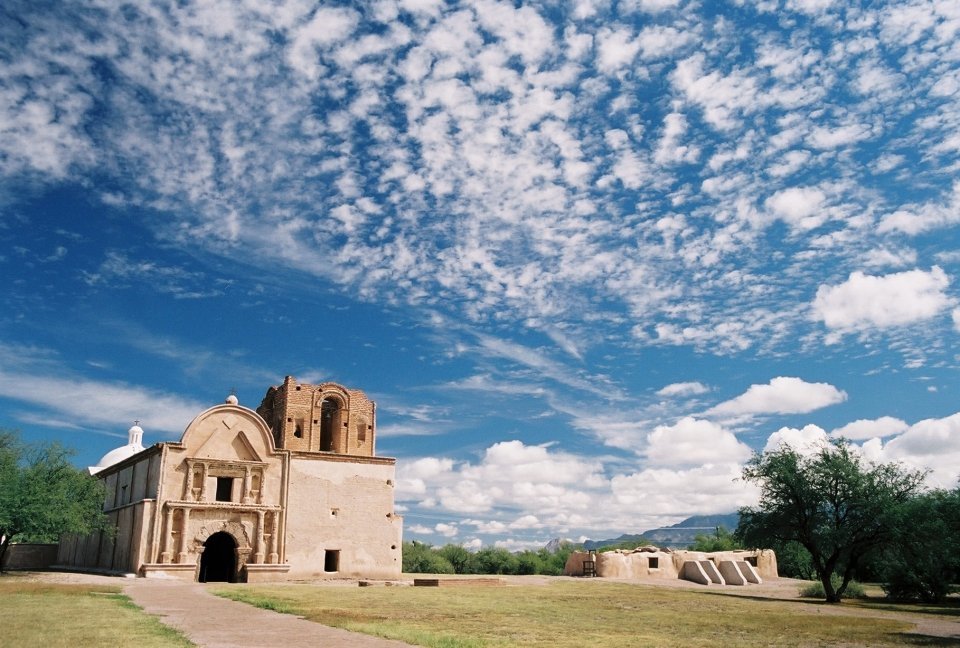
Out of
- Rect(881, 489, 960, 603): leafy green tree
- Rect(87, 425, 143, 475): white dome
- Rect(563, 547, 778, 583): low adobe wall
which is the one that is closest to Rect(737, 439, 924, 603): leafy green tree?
Rect(881, 489, 960, 603): leafy green tree

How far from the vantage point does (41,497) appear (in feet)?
109

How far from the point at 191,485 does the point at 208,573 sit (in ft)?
19.4

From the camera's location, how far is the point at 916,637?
15500 mm

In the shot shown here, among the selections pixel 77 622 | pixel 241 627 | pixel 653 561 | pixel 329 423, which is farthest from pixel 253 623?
pixel 653 561

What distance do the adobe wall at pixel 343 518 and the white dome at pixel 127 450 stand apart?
2240 cm

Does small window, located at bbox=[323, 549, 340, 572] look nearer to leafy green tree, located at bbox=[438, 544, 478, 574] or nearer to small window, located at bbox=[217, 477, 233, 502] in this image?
small window, located at bbox=[217, 477, 233, 502]

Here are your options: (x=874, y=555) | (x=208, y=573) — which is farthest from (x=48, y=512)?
(x=874, y=555)

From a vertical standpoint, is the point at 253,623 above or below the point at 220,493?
below

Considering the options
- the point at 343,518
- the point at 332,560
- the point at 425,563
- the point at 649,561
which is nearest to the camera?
the point at 332,560

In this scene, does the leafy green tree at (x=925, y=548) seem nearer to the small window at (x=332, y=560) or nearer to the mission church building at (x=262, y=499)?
the mission church building at (x=262, y=499)

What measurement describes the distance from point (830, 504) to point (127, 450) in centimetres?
4924

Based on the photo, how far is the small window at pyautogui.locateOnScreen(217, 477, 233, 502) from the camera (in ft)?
127

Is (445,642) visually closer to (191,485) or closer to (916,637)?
(916,637)

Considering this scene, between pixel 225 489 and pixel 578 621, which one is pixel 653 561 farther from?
pixel 578 621
